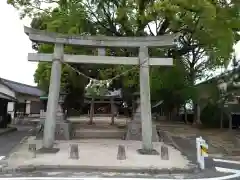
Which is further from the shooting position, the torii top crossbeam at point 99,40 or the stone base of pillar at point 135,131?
the stone base of pillar at point 135,131

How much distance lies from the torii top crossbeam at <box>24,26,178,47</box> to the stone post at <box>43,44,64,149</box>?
0.42 metres

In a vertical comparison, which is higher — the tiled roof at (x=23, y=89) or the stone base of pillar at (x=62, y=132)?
the tiled roof at (x=23, y=89)

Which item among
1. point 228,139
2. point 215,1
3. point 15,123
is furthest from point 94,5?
point 15,123

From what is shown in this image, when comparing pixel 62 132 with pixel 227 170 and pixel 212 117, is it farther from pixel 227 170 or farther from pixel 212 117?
pixel 212 117

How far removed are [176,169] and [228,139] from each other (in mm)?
9853

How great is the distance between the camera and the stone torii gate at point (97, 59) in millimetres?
14094

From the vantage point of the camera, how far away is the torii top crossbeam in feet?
47.4

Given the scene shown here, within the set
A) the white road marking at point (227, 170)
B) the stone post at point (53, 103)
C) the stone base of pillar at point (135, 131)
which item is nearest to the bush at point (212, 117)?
the stone base of pillar at point (135, 131)

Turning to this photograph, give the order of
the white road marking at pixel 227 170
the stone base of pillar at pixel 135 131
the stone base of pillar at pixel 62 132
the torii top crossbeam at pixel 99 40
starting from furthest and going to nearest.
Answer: the stone base of pillar at pixel 62 132 → the stone base of pillar at pixel 135 131 → the torii top crossbeam at pixel 99 40 → the white road marking at pixel 227 170

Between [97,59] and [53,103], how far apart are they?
8.86 ft

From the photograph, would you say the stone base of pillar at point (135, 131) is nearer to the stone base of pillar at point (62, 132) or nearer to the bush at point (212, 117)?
the stone base of pillar at point (62, 132)

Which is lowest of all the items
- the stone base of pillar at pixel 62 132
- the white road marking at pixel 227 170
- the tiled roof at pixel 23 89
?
the white road marking at pixel 227 170

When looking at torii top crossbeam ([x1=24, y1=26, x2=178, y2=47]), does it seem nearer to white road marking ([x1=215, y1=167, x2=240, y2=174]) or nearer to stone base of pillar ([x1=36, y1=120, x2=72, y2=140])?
white road marking ([x1=215, y1=167, x2=240, y2=174])

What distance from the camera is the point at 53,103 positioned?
14.2 meters
